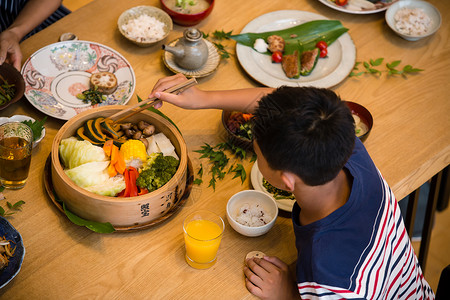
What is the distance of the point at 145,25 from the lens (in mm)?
2389

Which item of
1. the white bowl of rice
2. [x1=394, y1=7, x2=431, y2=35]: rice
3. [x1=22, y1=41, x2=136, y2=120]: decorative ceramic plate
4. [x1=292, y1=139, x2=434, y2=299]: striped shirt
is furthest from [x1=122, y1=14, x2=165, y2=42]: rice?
[x1=394, y1=7, x2=431, y2=35]: rice

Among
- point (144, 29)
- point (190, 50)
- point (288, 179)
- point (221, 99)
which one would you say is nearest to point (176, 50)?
point (190, 50)

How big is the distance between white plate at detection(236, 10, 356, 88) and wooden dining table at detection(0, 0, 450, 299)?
2.0 inches

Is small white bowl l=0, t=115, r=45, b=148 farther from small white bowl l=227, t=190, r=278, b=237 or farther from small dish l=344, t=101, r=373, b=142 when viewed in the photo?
small dish l=344, t=101, r=373, b=142

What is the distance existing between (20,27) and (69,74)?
42 cm

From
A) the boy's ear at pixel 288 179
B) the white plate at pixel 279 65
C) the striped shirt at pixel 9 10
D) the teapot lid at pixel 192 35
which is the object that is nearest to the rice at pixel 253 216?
the boy's ear at pixel 288 179

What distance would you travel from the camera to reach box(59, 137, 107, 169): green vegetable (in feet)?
5.69

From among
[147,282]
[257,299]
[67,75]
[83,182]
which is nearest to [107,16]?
[67,75]

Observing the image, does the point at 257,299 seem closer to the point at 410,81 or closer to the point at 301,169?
the point at 301,169

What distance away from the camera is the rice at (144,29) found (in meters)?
2.37

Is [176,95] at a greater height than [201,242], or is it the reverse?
[176,95]

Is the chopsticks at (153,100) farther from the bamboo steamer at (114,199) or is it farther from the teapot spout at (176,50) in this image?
the teapot spout at (176,50)

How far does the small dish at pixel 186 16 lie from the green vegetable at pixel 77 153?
0.96 meters

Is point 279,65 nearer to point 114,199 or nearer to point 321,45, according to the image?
point 321,45
